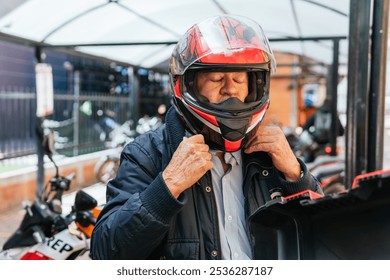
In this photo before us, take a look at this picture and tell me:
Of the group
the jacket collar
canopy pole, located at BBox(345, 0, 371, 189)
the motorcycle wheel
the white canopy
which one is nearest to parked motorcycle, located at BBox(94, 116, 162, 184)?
the motorcycle wheel

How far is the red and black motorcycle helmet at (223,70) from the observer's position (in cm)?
102

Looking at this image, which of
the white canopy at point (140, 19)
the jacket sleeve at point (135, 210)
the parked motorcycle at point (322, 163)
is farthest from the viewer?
the parked motorcycle at point (322, 163)

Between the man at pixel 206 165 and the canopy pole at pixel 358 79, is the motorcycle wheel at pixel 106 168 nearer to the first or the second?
the canopy pole at pixel 358 79

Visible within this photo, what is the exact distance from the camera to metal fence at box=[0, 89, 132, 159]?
155 inches

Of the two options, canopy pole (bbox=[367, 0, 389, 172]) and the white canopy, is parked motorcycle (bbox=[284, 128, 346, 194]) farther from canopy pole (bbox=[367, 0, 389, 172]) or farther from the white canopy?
the white canopy

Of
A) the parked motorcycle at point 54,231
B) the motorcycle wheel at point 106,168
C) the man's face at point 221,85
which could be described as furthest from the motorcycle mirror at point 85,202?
the man's face at point 221,85

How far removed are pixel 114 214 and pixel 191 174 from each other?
18 cm

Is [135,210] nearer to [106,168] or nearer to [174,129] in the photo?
[174,129]

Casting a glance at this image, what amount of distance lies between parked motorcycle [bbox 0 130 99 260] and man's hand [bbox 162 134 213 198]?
1.08 metres

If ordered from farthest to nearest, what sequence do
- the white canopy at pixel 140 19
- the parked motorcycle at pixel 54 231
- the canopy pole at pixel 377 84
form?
the white canopy at pixel 140 19, the canopy pole at pixel 377 84, the parked motorcycle at pixel 54 231

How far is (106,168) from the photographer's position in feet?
9.78

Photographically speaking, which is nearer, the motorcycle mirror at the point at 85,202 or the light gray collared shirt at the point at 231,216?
the light gray collared shirt at the point at 231,216

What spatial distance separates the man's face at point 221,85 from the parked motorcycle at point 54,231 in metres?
1.03

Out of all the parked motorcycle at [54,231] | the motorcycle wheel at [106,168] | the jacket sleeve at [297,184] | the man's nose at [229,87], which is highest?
the man's nose at [229,87]
